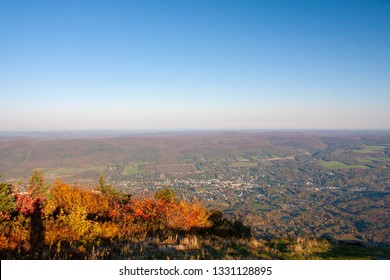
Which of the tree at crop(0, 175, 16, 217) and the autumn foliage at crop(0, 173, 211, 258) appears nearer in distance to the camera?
the autumn foliage at crop(0, 173, 211, 258)

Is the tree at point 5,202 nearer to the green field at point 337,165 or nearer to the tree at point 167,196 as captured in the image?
the tree at point 167,196

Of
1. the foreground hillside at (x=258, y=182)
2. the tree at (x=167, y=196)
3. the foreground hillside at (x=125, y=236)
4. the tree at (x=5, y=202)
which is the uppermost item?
the tree at (x=5, y=202)

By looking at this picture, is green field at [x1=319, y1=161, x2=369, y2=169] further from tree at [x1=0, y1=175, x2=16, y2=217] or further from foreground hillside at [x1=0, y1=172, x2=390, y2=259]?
tree at [x1=0, y1=175, x2=16, y2=217]

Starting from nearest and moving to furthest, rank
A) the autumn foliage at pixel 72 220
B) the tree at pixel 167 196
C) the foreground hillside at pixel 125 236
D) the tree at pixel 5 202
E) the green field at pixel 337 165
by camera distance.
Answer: the foreground hillside at pixel 125 236
the autumn foliage at pixel 72 220
the tree at pixel 5 202
the tree at pixel 167 196
the green field at pixel 337 165

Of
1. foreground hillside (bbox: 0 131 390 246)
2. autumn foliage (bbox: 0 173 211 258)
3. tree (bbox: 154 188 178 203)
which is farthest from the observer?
foreground hillside (bbox: 0 131 390 246)

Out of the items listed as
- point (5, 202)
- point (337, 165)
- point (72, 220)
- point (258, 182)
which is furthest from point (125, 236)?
point (337, 165)

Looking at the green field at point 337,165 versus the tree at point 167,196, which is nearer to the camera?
the tree at point 167,196

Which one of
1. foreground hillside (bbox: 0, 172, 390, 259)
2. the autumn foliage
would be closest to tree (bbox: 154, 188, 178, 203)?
the autumn foliage

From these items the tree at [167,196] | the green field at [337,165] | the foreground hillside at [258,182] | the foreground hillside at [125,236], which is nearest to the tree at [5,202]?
the foreground hillside at [125,236]
